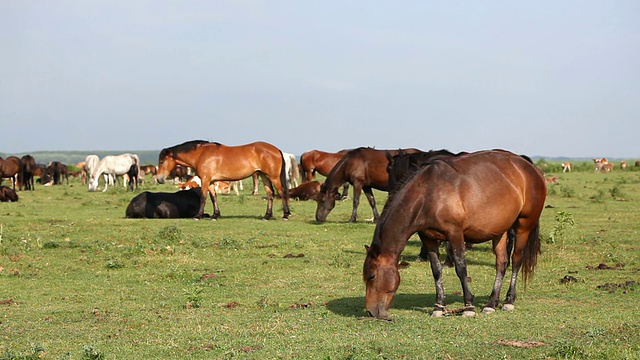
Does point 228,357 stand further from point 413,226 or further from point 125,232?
point 125,232

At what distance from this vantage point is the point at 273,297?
1038 cm

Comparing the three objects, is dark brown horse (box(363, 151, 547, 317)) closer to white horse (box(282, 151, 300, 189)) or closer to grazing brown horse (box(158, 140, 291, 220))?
grazing brown horse (box(158, 140, 291, 220))

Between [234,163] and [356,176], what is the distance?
12.3ft

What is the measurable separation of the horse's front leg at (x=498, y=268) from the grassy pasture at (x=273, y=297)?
0.32 metres

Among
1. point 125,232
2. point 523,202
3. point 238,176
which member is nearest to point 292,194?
point 238,176

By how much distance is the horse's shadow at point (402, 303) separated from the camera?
916 cm

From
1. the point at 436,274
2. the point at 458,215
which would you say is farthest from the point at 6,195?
the point at 458,215

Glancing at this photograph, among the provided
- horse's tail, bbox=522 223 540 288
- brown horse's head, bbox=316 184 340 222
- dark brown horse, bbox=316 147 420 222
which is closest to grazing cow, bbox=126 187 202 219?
brown horse's head, bbox=316 184 340 222

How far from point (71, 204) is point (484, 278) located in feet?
64.5

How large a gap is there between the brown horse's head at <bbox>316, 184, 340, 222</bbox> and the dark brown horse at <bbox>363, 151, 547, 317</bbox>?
1129 centimetres

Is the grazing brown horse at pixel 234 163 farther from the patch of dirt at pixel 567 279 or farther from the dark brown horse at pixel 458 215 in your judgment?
the dark brown horse at pixel 458 215

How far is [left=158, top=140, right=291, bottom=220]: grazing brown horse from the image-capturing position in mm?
22188

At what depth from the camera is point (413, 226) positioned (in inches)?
333

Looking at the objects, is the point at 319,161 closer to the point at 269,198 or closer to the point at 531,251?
the point at 269,198
